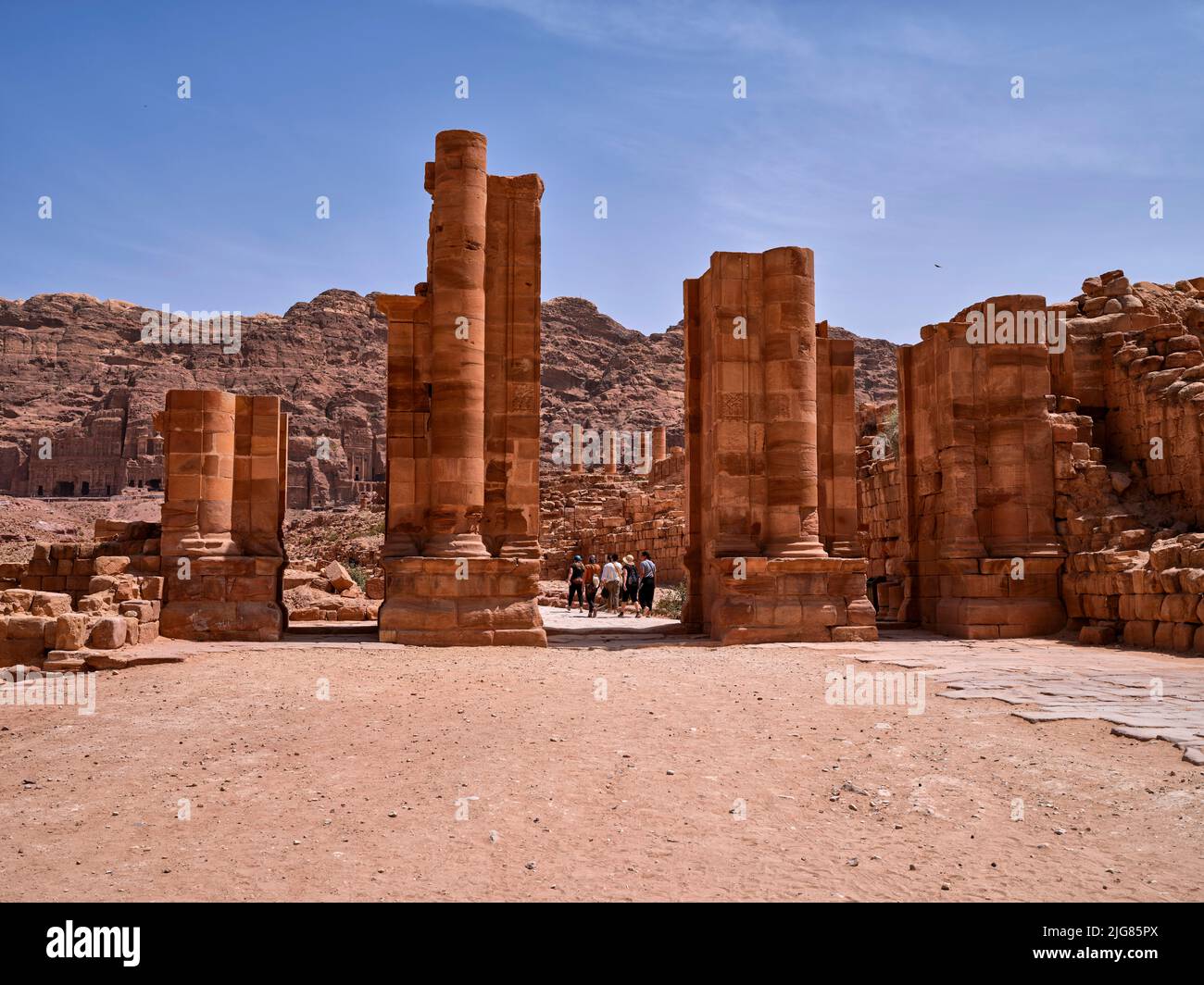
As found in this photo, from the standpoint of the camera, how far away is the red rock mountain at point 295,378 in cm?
8888

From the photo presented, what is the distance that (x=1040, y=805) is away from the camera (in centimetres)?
572

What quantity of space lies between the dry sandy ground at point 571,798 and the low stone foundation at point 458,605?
307 cm

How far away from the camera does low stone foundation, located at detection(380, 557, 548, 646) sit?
12391 millimetres

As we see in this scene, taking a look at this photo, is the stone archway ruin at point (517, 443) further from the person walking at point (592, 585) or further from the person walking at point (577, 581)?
the person walking at point (577, 581)

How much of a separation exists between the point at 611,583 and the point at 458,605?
9729 mm

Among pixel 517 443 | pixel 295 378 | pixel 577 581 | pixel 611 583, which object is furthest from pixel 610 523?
pixel 295 378

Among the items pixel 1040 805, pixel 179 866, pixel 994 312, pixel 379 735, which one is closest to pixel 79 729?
pixel 379 735

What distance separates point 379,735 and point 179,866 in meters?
2.57

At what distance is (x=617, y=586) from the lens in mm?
22406

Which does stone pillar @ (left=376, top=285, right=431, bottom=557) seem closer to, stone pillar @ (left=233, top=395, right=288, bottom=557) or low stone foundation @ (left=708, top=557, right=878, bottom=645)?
stone pillar @ (left=233, top=395, right=288, bottom=557)

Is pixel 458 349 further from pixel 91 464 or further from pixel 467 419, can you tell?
pixel 91 464
